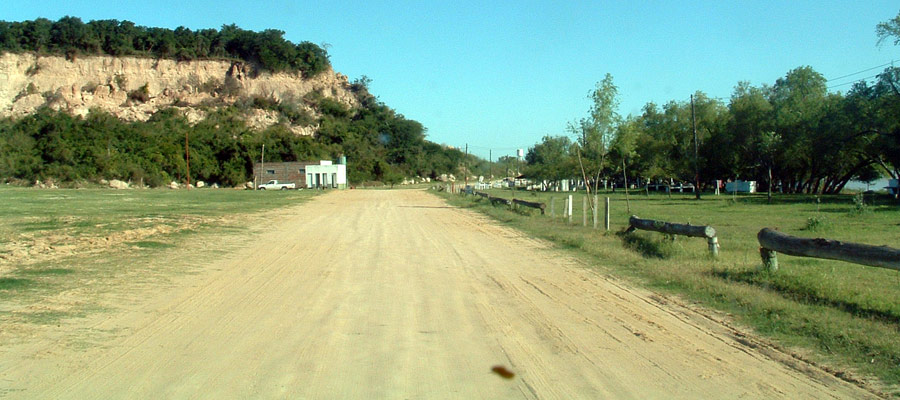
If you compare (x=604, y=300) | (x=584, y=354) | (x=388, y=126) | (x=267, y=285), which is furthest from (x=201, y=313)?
(x=388, y=126)

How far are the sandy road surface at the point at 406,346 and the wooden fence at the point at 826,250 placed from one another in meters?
2.29

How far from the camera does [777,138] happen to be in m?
50.4

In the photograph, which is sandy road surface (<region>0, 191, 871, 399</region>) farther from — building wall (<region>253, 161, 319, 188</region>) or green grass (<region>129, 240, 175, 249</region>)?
building wall (<region>253, 161, 319, 188</region>)

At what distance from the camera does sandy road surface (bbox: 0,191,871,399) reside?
5.43 metres

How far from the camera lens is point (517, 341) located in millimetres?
7004

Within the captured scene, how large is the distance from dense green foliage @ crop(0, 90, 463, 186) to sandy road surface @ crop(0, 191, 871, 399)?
7666 centimetres

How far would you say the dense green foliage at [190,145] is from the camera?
77.7 metres

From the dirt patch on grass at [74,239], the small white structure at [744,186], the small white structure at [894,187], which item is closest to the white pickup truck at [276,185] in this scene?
the small white structure at [744,186]

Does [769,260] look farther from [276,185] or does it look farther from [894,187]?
[276,185]

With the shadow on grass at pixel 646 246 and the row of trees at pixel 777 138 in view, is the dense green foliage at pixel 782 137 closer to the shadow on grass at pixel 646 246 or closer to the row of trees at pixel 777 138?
the row of trees at pixel 777 138

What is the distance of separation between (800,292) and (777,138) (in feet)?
150

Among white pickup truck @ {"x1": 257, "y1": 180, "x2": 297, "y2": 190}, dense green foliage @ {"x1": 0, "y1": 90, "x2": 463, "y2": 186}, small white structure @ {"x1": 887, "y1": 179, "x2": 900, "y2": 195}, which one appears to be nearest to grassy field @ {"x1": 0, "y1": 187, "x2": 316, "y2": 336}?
small white structure @ {"x1": 887, "y1": 179, "x2": 900, "y2": 195}

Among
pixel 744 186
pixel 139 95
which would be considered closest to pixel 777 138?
pixel 744 186

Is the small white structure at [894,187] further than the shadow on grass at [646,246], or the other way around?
the small white structure at [894,187]
